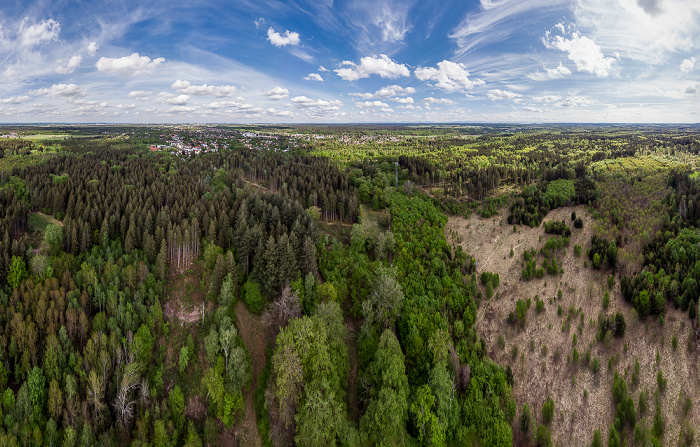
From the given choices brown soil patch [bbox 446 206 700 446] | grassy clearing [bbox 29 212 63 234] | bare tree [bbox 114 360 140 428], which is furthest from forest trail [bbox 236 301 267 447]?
grassy clearing [bbox 29 212 63 234]

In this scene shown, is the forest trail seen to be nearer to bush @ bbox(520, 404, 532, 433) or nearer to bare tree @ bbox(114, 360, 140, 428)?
bare tree @ bbox(114, 360, 140, 428)

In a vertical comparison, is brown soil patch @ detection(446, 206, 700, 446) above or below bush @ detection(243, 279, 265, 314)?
below

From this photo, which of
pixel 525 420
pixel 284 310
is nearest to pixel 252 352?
pixel 284 310

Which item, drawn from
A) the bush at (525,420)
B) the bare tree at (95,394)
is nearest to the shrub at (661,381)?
the bush at (525,420)

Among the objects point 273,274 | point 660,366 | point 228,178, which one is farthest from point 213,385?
point 228,178

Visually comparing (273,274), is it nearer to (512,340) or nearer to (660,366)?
(512,340)

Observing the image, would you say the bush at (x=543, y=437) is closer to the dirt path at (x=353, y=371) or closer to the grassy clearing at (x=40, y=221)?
the dirt path at (x=353, y=371)
